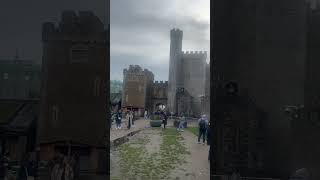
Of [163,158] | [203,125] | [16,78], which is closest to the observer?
[203,125]

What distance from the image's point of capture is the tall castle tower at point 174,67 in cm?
444

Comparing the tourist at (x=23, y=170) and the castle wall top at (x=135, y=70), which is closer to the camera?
the castle wall top at (x=135, y=70)

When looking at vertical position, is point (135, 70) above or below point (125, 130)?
above

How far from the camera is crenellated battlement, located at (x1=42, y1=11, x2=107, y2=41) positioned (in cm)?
456

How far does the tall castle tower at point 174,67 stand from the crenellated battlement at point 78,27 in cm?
69

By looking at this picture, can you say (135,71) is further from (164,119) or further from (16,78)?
(16,78)

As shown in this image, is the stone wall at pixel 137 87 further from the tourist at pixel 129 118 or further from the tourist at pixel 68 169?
the tourist at pixel 68 169

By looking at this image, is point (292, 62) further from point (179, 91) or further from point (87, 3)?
point (87, 3)

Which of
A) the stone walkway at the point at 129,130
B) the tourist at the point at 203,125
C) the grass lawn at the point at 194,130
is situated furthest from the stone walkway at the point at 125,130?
the tourist at the point at 203,125

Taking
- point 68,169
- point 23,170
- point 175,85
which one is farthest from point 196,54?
point 23,170

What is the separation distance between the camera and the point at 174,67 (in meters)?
4.53

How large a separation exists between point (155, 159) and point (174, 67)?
951 millimetres

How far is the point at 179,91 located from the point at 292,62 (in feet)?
3.73

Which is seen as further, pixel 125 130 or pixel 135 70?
pixel 125 130
